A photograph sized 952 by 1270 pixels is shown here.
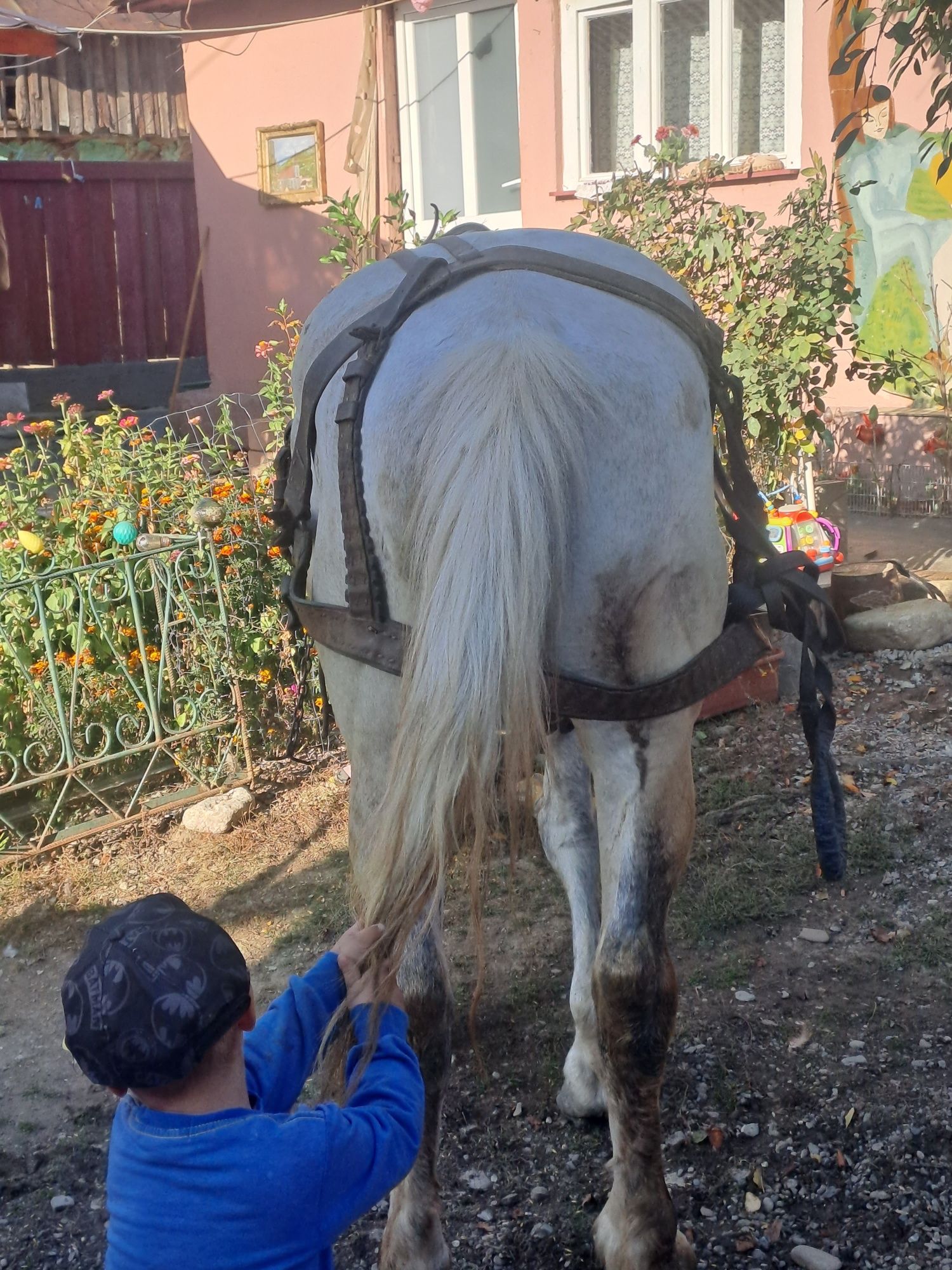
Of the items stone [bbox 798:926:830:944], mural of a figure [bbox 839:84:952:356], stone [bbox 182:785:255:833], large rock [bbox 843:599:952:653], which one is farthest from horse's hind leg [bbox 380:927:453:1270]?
mural of a figure [bbox 839:84:952:356]

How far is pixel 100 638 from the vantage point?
14.2ft

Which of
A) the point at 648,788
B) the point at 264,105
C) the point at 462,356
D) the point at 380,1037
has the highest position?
the point at 264,105

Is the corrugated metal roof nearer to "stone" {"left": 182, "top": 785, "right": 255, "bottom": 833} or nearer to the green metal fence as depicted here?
the green metal fence

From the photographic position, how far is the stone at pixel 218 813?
4277mm

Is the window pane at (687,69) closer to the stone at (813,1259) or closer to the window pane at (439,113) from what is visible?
the window pane at (439,113)

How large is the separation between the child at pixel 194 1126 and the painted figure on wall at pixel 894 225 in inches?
267

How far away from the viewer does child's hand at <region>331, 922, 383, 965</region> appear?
5.86ft

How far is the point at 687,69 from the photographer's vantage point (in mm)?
8078

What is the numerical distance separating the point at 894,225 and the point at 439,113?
3803mm

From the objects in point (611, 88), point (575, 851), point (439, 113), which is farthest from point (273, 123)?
point (575, 851)

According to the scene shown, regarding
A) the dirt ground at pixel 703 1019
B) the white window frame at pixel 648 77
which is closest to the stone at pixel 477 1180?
the dirt ground at pixel 703 1019

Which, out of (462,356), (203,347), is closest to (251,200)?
(203,347)

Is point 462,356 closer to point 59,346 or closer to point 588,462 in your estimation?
point 588,462

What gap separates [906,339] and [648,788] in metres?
6.45
